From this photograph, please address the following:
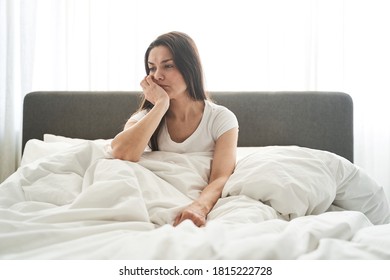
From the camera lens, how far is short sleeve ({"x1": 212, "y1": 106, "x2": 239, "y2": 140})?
145cm

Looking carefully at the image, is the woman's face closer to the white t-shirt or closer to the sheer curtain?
the white t-shirt

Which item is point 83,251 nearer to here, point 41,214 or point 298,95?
point 41,214

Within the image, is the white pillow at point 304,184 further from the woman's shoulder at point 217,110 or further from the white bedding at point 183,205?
the woman's shoulder at point 217,110

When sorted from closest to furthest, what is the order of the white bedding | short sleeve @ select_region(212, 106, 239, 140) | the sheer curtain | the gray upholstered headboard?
the white bedding → short sleeve @ select_region(212, 106, 239, 140) → the gray upholstered headboard → the sheer curtain

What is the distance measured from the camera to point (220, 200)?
1.17m

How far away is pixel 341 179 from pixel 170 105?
71 centimetres

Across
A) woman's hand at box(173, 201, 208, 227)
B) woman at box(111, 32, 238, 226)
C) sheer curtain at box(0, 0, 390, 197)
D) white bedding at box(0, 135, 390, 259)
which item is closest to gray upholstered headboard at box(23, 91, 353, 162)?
sheer curtain at box(0, 0, 390, 197)

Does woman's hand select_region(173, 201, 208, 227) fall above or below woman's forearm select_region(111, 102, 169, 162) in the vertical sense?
below

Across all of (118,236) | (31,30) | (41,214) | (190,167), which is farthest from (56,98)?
(118,236)

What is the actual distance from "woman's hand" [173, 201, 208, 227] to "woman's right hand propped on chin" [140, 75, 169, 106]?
0.51 metres

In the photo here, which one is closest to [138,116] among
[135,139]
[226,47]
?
[135,139]

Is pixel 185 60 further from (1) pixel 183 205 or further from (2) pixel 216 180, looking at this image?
(1) pixel 183 205
